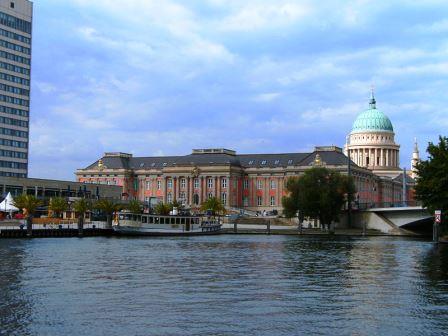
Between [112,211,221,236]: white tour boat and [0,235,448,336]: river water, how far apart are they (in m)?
67.3

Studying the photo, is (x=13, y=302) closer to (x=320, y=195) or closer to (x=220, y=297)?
(x=220, y=297)

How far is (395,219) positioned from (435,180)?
50783mm

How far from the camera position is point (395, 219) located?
15550 centimetres

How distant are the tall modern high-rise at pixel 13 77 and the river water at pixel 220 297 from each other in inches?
5260

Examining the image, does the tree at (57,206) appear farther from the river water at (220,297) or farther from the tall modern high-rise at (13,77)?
the river water at (220,297)

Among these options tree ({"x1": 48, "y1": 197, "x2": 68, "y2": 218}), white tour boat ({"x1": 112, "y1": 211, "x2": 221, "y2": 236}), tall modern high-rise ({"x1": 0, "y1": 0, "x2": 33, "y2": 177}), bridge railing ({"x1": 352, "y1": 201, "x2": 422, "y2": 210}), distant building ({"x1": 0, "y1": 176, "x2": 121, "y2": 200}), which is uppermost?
tall modern high-rise ({"x1": 0, "y1": 0, "x2": 33, "y2": 177})

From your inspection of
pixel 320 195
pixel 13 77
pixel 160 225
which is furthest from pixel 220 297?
pixel 13 77

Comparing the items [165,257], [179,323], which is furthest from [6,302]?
[165,257]

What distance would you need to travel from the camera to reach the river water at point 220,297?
31.2 m

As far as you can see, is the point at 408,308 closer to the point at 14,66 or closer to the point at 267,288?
the point at 267,288

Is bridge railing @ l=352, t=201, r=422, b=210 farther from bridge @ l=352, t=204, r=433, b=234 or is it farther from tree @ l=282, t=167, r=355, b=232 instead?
tree @ l=282, t=167, r=355, b=232

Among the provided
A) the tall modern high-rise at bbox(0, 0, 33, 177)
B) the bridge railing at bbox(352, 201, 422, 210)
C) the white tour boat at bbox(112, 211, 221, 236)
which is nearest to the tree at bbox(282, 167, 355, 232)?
the bridge railing at bbox(352, 201, 422, 210)

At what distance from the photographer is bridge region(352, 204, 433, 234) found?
14688 cm

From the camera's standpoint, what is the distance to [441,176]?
10612 cm
